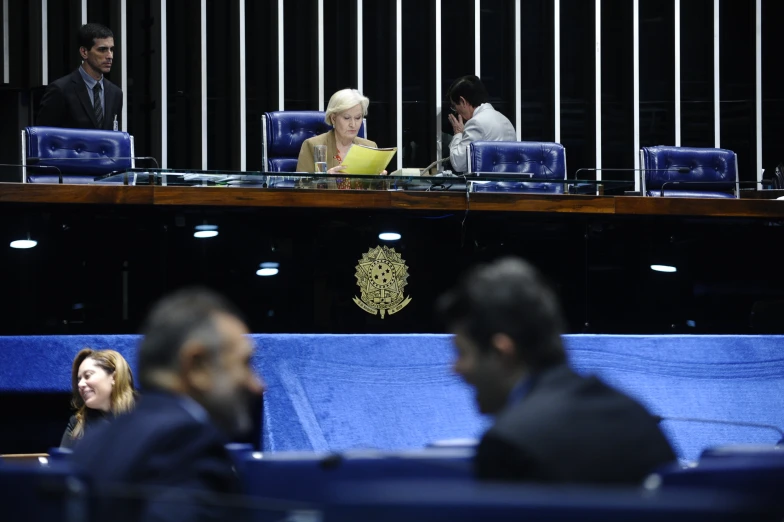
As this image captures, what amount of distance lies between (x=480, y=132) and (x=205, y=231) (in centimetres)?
177

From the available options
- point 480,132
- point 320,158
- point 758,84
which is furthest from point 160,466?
point 758,84

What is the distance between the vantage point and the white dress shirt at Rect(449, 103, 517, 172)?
5520mm

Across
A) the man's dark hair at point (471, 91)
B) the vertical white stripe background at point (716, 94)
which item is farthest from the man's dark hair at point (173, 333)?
the vertical white stripe background at point (716, 94)

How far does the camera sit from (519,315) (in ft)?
4.91

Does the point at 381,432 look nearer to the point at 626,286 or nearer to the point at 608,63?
the point at 626,286

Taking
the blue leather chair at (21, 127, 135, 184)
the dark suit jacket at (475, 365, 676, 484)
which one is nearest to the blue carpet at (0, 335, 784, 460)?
the blue leather chair at (21, 127, 135, 184)

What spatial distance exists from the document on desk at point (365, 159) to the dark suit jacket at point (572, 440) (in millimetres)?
3082

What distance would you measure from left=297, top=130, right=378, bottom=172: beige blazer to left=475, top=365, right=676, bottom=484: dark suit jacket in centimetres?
361

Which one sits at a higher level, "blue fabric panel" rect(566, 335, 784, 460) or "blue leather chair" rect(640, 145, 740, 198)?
"blue leather chair" rect(640, 145, 740, 198)

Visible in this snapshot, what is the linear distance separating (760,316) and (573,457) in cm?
359

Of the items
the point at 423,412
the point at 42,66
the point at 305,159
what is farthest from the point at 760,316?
the point at 42,66

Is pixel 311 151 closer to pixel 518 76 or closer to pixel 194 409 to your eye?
pixel 518 76

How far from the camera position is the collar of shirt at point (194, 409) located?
1.30m

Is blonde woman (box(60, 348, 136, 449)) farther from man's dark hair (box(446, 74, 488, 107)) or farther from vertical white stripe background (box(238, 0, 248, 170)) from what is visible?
vertical white stripe background (box(238, 0, 248, 170))
